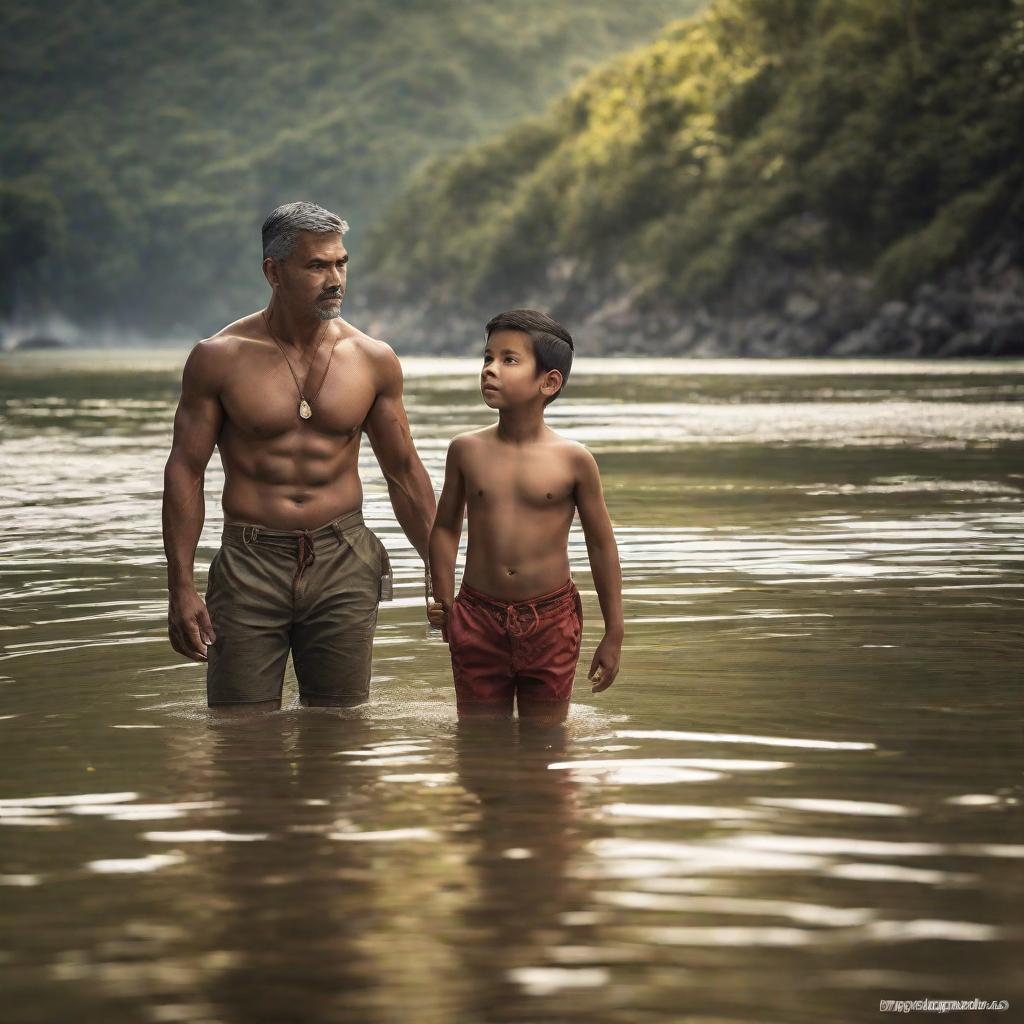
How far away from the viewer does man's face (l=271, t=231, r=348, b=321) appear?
20.5 ft

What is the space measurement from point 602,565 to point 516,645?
34 centimetres

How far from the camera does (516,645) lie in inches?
247

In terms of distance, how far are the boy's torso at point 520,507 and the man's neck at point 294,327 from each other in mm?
572

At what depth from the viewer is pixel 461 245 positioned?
146 metres

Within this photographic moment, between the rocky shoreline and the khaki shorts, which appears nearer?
the khaki shorts

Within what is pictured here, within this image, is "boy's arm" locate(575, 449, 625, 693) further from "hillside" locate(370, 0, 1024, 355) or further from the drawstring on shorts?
"hillside" locate(370, 0, 1024, 355)

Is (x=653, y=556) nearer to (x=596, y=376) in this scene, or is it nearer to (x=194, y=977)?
(x=194, y=977)

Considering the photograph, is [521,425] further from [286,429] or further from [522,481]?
[286,429]

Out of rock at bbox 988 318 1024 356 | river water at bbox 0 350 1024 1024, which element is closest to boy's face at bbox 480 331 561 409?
river water at bbox 0 350 1024 1024

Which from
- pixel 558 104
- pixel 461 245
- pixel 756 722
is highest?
pixel 558 104

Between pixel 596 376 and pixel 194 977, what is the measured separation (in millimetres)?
56975

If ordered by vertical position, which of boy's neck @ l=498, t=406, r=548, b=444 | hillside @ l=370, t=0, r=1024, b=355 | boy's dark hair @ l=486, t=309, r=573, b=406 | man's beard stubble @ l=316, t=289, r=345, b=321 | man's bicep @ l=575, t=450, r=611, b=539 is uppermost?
hillside @ l=370, t=0, r=1024, b=355

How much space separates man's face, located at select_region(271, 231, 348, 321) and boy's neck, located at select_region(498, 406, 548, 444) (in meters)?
0.59

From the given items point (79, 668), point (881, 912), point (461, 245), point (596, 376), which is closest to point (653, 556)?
point (79, 668)
